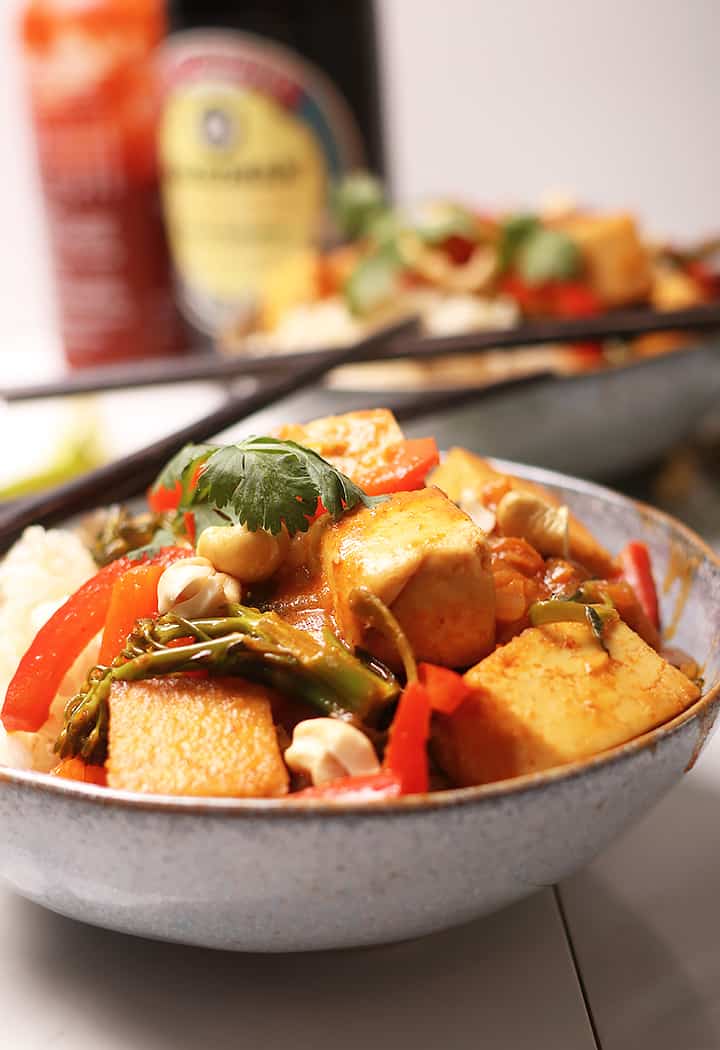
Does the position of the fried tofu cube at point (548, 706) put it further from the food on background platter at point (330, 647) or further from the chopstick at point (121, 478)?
the chopstick at point (121, 478)

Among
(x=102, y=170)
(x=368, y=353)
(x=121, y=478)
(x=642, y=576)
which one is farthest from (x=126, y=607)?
(x=102, y=170)

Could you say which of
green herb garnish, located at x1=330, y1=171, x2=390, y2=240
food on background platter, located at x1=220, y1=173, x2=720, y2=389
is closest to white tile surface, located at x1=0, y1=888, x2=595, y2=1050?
food on background platter, located at x1=220, y1=173, x2=720, y2=389

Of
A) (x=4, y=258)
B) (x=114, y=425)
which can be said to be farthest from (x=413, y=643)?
(x=4, y=258)

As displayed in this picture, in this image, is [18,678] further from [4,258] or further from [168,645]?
[4,258]

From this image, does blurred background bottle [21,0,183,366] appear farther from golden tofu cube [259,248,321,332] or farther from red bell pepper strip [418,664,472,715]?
red bell pepper strip [418,664,472,715]

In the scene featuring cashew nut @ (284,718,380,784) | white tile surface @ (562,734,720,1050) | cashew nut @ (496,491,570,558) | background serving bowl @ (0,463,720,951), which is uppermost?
cashew nut @ (496,491,570,558)

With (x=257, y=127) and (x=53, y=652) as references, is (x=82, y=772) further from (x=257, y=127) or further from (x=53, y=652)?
(x=257, y=127)
